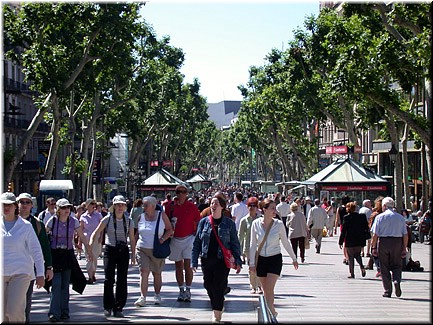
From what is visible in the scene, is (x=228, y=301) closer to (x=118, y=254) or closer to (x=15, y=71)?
(x=118, y=254)

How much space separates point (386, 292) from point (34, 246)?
7.08 metres

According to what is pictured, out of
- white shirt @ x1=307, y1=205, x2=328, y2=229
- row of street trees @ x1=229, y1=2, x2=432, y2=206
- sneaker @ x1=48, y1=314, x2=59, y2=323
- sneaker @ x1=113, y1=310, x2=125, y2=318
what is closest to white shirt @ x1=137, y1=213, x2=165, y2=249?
sneaker @ x1=113, y1=310, x2=125, y2=318

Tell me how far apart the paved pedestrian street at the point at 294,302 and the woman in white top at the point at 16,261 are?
2602 mm

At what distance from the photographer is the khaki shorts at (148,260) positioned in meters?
13.8

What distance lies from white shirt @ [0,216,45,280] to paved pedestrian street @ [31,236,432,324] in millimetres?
2593

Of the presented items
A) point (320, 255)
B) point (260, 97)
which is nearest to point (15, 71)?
point (260, 97)

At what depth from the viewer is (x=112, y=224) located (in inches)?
515

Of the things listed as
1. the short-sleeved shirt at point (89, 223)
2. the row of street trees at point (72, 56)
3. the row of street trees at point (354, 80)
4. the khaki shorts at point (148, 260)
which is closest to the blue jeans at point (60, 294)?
the khaki shorts at point (148, 260)

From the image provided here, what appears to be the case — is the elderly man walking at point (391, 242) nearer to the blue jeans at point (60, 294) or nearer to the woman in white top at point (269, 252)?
the woman in white top at point (269, 252)

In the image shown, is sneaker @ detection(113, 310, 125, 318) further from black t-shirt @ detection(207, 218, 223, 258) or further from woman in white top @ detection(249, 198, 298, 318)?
woman in white top @ detection(249, 198, 298, 318)

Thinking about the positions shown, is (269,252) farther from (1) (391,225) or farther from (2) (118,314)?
(1) (391,225)

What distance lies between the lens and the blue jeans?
12180mm

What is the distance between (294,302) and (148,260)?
7.82ft

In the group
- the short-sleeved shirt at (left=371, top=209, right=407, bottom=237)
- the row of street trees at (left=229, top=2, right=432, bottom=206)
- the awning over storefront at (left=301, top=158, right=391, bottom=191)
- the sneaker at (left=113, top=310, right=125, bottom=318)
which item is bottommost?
the sneaker at (left=113, top=310, right=125, bottom=318)
